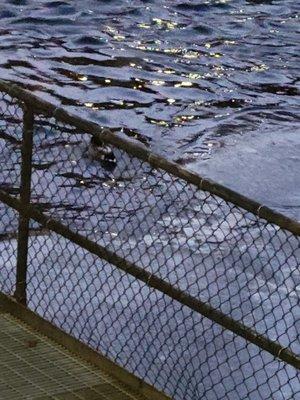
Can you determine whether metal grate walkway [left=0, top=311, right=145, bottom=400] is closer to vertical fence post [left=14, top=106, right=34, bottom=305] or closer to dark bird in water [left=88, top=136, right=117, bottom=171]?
vertical fence post [left=14, top=106, right=34, bottom=305]

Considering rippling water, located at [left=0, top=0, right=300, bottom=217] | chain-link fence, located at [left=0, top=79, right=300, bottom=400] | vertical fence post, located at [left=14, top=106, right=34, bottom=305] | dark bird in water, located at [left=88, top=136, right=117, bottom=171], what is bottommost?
rippling water, located at [left=0, top=0, right=300, bottom=217]

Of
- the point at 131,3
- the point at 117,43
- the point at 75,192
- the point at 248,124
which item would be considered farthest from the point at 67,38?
the point at 75,192

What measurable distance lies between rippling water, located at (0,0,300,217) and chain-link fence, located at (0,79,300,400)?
1.36 m

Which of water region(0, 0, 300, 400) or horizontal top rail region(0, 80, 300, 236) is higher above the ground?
horizontal top rail region(0, 80, 300, 236)

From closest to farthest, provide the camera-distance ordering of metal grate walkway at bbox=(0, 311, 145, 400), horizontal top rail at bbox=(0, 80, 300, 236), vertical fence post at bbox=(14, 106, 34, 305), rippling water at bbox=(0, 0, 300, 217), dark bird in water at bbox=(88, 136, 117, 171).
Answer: horizontal top rail at bbox=(0, 80, 300, 236), metal grate walkway at bbox=(0, 311, 145, 400), vertical fence post at bbox=(14, 106, 34, 305), dark bird in water at bbox=(88, 136, 117, 171), rippling water at bbox=(0, 0, 300, 217)

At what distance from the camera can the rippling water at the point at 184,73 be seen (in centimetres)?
1407

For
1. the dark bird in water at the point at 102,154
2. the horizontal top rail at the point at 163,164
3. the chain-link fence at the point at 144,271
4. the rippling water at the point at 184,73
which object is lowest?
the rippling water at the point at 184,73

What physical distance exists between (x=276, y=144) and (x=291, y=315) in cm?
540

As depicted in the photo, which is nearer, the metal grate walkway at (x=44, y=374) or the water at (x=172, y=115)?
the metal grate walkway at (x=44, y=374)

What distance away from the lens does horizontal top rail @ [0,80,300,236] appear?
5.78 m

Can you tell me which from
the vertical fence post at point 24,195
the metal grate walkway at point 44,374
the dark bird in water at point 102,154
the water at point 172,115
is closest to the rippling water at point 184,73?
the water at point 172,115

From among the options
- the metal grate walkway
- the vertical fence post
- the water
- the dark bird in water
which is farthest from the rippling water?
the metal grate walkway

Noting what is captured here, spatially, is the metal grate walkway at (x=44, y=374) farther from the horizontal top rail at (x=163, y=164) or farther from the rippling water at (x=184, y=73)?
the rippling water at (x=184, y=73)

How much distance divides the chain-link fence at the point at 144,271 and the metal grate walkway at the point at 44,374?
0.48 metres
